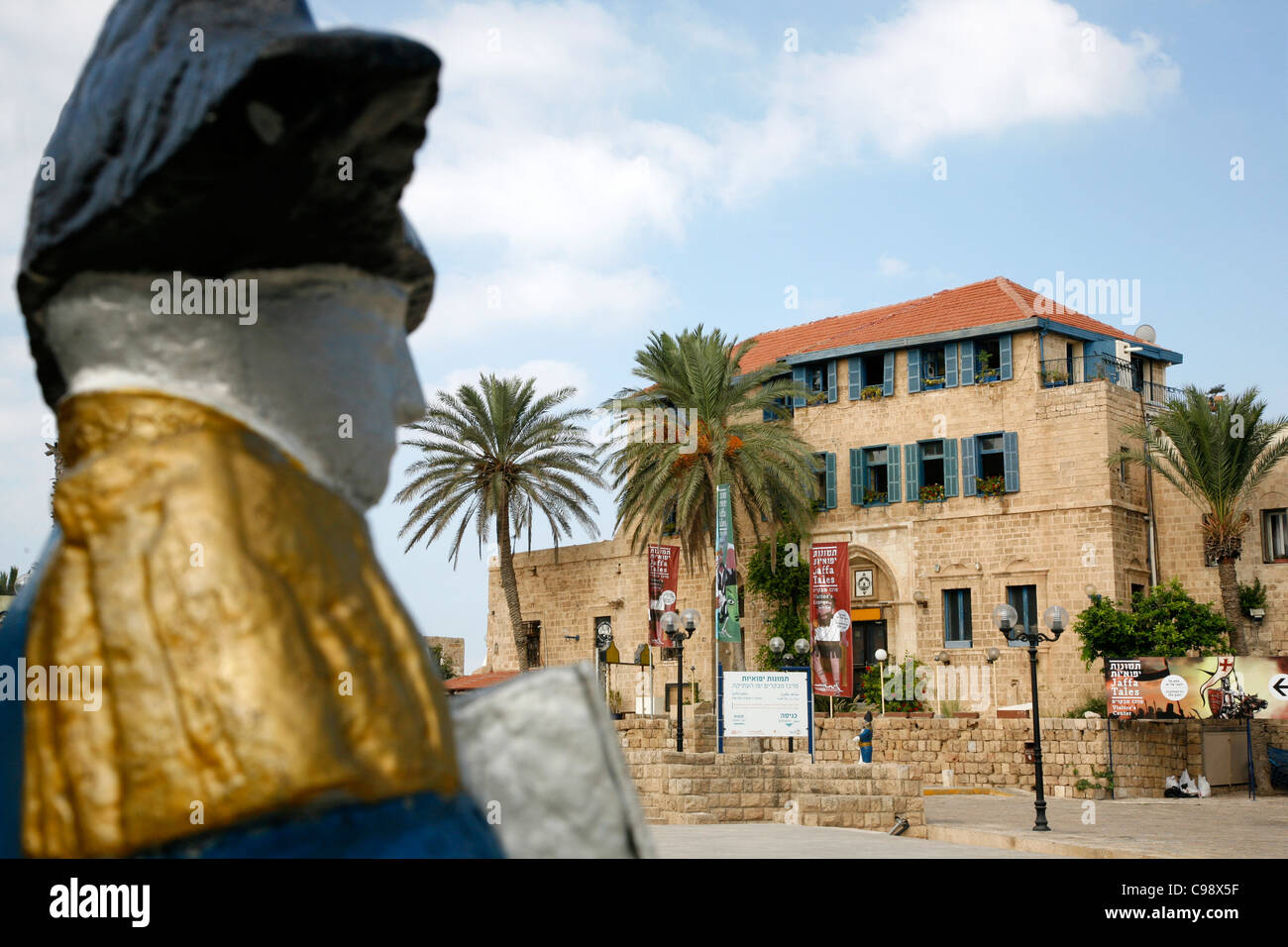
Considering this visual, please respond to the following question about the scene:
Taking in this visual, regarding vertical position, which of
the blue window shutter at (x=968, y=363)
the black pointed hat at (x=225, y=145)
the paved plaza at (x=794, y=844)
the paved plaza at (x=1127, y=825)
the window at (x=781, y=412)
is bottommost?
the paved plaza at (x=1127, y=825)

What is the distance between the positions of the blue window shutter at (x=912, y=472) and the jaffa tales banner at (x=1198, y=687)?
302 inches

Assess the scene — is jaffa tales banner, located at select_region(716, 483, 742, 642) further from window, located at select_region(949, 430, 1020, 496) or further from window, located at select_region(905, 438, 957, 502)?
window, located at select_region(949, 430, 1020, 496)

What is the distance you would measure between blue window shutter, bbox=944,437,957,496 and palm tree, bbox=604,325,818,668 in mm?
3673

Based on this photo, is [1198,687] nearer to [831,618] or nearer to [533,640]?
[831,618]

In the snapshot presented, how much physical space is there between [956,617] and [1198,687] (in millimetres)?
7471

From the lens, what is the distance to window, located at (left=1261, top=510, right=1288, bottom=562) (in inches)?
1141

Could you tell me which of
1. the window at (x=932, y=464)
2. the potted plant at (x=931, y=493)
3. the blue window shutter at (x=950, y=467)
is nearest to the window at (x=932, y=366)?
the window at (x=932, y=464)

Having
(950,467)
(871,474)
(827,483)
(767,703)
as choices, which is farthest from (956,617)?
(767,703)

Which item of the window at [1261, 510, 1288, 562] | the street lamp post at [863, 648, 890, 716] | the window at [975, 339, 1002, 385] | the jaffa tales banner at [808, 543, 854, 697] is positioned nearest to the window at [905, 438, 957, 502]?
the window at [975, 339, 1002, 385]

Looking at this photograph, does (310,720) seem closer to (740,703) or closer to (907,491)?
(740,703)

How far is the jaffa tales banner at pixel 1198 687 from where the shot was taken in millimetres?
24062

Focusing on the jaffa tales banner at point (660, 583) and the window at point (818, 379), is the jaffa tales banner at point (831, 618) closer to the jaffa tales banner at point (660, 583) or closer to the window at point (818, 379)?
the jaffa tales banner at point (660, 583)

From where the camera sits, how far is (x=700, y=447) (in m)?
30.3
